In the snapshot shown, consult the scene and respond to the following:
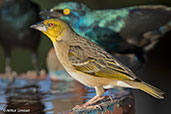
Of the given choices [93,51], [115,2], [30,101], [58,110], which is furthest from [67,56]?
[115,2]

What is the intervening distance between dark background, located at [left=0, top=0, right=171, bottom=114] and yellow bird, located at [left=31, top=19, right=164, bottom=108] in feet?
9.36

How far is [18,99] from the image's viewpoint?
9.35ft

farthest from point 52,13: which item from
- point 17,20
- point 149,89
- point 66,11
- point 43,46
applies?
point 43,46

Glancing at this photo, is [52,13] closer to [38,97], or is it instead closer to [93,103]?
[38,97]

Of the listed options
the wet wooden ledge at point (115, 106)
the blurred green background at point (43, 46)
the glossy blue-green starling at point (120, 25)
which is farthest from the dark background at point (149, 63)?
the wet wooden ledge at point (115, 106)

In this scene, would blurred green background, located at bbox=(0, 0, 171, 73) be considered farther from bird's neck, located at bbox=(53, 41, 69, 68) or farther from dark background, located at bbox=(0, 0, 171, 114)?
bird's neck, located at bbox=(53, 41, 69, 68)

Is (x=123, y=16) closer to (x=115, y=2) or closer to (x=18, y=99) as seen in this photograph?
(x=18, y=99)

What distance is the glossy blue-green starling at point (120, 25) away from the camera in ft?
12.8

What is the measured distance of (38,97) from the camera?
2930 mm

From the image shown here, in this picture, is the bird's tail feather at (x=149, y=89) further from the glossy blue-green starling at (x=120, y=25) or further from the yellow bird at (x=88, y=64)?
the glossy blue-green starling at (x=120, y=25)

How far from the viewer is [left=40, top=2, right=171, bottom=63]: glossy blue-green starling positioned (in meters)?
3.91

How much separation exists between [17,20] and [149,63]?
12.0 feet

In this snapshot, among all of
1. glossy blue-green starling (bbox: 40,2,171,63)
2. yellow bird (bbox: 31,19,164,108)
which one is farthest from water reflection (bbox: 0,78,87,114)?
glossy blue-green starling (bbox: 40,2,171,63)

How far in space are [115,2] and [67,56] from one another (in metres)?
5.08
